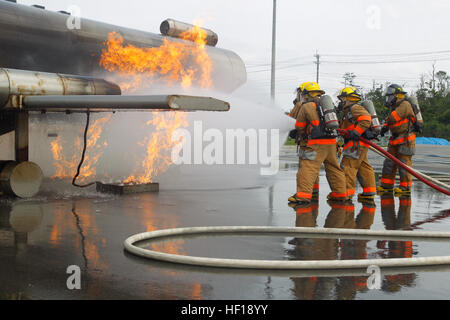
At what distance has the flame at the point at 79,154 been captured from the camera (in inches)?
458

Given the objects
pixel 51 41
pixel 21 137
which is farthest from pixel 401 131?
pixel 21 137

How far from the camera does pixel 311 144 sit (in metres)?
9.61

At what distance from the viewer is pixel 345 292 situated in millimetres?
4375

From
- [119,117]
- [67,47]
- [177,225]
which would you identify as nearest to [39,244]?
[177,225]

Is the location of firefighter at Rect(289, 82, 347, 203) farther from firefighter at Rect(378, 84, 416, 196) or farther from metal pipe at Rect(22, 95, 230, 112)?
firefighter at Rect(378, 84, 416, 196)

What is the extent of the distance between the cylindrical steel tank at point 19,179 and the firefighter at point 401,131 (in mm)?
7189

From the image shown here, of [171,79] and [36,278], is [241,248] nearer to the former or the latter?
[36,278]

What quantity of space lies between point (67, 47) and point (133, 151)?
10.5 feet

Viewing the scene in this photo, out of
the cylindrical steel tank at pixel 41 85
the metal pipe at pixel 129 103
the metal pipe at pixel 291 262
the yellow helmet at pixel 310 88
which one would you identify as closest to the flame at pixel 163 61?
the cylindrical steel tank at pixel 41 85

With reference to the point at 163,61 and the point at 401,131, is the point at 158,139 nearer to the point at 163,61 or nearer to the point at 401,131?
the point at 163,61

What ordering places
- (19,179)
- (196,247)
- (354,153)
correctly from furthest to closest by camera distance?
1. (354,153)
2. (19,179)
3. (196,247)

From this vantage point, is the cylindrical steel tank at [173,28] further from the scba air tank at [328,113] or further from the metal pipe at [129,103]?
the scba air tank at [328,113]

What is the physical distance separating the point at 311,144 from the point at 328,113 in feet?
2.18

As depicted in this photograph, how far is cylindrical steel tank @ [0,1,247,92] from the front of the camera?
32.5 feet
